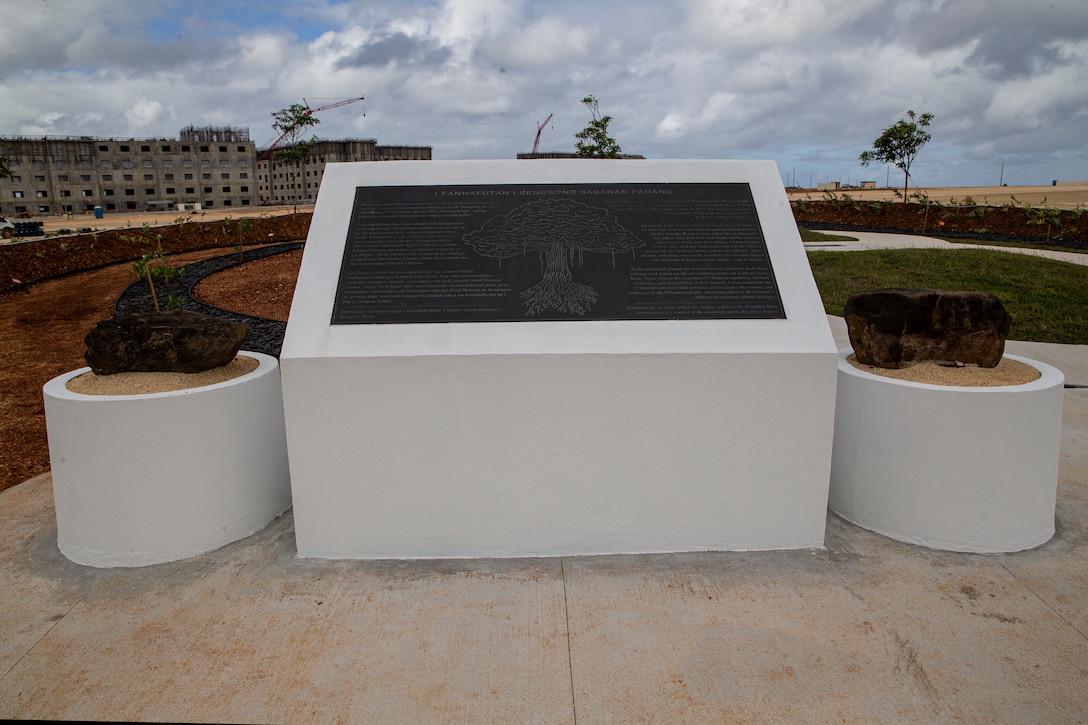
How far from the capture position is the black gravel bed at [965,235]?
1896 centimetres

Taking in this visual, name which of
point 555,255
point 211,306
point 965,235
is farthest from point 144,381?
point 965,235

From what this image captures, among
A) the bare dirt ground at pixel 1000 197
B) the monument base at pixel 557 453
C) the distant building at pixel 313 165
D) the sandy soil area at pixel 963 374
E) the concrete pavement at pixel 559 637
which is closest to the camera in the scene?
the concrete pavement at pixel 559 637

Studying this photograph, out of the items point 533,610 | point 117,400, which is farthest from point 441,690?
point 117,400

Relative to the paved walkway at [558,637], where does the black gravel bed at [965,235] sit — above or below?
above

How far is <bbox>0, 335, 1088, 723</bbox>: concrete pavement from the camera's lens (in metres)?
2.98

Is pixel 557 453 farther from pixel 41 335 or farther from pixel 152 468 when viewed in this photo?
pixel 41 335

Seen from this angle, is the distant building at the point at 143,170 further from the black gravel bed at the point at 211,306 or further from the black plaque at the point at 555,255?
the black plaque at the point at 555,255

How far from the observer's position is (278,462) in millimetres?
4613

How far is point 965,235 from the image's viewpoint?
71.8 feet

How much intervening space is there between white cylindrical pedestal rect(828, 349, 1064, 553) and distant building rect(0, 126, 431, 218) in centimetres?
6287

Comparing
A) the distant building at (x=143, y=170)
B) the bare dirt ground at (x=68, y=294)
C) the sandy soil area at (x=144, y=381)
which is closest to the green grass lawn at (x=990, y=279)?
the sandy soil area at (x=144, y=381)

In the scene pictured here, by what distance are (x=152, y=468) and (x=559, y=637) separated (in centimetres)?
240

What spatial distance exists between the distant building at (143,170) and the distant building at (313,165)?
0.13 metres

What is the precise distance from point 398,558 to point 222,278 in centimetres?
1180
